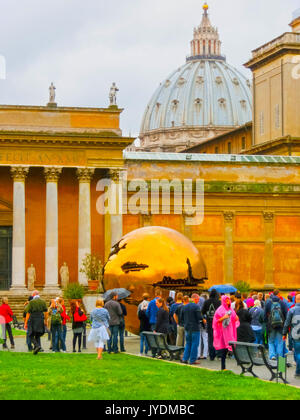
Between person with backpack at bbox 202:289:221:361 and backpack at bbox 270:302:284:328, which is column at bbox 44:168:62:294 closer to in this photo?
person with backpack at bbox 202:289:221:361

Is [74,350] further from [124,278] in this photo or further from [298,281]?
[298,281]

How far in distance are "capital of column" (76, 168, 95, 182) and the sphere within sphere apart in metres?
22.1

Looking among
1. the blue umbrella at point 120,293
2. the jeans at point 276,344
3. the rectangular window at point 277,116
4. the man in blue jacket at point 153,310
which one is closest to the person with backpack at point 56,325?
the blue umbrella at point 120,293

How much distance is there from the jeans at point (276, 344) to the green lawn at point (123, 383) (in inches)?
95.4

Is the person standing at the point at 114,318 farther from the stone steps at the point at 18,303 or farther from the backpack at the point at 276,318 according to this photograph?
the stone steps at the point at 18,303

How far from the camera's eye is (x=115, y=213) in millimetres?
52969

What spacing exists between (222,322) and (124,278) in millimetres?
6621

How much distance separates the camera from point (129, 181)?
2119 inches

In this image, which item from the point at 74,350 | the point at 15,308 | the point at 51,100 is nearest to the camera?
the point at 74,350

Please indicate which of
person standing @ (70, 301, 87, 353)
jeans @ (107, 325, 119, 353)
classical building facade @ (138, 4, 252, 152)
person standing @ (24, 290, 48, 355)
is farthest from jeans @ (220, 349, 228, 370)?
classical building facade @ (138, 4, 252, 152)

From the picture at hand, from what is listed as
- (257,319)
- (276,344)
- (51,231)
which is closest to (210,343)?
(257,319)

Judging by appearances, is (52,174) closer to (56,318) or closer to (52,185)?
(52,185)

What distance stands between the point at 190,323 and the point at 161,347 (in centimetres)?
119
